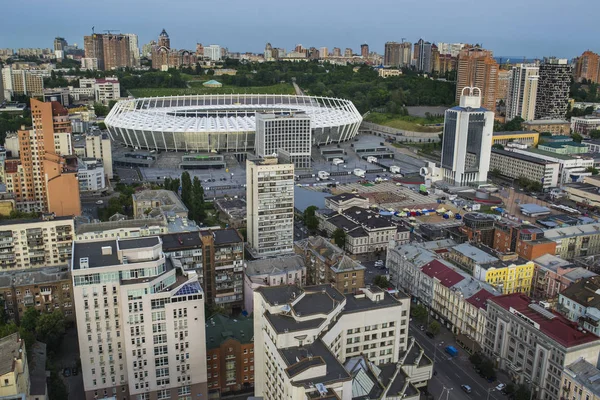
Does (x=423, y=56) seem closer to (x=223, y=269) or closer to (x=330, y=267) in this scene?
(x=330, y=267)

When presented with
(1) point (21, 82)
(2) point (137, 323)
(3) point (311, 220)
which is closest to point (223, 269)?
(2) point (137, 323)

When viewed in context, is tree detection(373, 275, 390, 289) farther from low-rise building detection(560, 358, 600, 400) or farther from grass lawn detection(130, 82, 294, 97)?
grass lawn detection(130, 82, 294, 97)

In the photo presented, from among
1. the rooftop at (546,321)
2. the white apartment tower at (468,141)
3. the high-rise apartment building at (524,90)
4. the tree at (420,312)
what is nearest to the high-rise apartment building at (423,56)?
the high-rise apartment building at (524,90)

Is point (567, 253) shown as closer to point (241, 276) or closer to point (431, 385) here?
point (431, 385)

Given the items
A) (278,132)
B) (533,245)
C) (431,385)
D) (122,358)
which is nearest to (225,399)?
(122,358)

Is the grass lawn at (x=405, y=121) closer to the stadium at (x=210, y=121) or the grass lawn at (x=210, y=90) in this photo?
the stadium at (x=210, y=121)

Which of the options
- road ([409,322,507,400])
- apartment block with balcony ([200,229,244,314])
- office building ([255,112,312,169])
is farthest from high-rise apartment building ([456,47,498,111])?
apartment block with balcony ([200,229,244,314])
